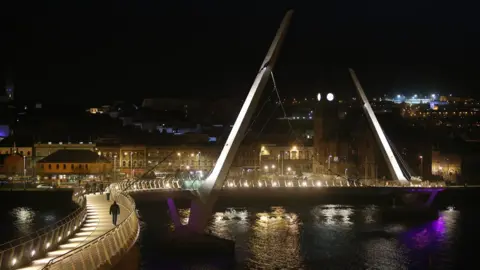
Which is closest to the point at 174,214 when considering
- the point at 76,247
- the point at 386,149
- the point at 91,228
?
the point at 91,228

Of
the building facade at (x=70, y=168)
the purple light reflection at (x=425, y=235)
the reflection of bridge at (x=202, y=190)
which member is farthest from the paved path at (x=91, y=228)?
the building facade at (x=70, y=168)

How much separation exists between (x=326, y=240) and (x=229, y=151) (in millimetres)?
7115

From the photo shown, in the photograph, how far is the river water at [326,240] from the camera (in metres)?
29.8

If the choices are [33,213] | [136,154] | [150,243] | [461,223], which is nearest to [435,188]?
[461,223]

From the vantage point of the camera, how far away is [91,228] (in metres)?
22.4

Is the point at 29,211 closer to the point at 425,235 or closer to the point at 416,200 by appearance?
the point at 416,200

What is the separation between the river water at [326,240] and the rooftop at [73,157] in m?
20.1

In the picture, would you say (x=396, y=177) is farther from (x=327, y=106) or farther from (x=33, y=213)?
(x=327, y=106)

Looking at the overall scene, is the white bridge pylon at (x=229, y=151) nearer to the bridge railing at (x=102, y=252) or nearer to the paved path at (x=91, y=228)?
the paved path at (x=91, y=228)

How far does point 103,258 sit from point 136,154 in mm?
64173

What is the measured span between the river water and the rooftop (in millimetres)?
20084

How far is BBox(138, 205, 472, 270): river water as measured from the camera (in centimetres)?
2977

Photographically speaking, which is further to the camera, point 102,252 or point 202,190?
point 202,190

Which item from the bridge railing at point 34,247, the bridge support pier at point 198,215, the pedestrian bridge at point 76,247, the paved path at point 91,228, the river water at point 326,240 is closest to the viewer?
the pedestrian bridge at point 76,247
